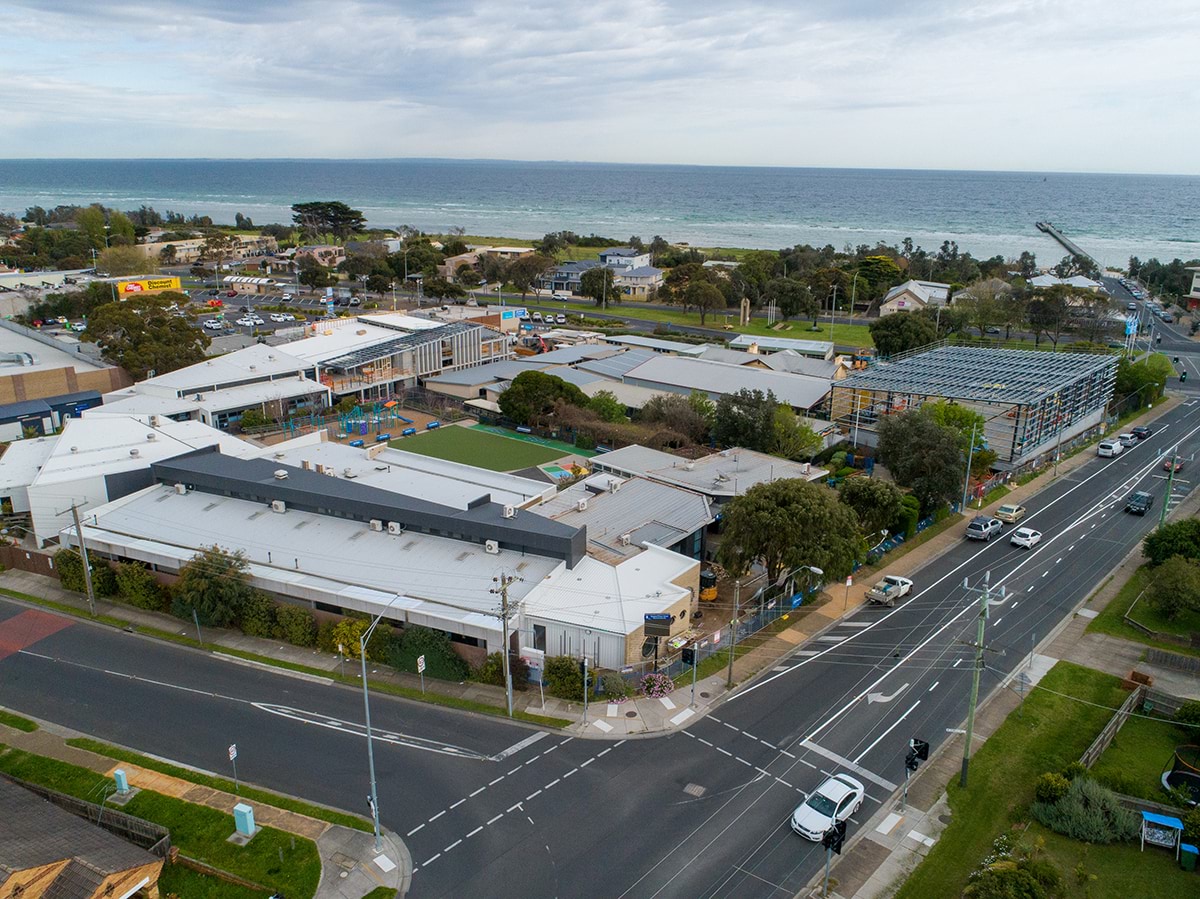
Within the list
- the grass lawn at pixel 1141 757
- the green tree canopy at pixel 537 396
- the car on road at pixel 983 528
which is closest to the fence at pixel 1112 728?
the grass lawn at pixel 1141 757

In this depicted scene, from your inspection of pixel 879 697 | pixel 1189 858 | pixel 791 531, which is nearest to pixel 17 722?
pixel 791 531

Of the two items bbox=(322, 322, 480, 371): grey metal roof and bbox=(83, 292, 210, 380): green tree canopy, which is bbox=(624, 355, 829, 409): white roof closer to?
bbox=(322, 322, 480, 371): grey metal roof

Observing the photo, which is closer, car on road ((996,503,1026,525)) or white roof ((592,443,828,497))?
white roof ((592,443,828,497))

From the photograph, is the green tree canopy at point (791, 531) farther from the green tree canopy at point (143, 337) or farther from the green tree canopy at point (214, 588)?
the green tree canopy at point (143, 337)

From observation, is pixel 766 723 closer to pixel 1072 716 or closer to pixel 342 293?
pixel 1072 716

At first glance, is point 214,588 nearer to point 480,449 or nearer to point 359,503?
point 359,503

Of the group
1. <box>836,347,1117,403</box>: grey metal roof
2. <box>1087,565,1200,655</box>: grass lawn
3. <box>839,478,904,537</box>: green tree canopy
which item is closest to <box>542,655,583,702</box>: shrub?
<box>839,478,904,537</box>: green tree canopy

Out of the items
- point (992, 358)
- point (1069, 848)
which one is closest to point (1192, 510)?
point (992, 358)
